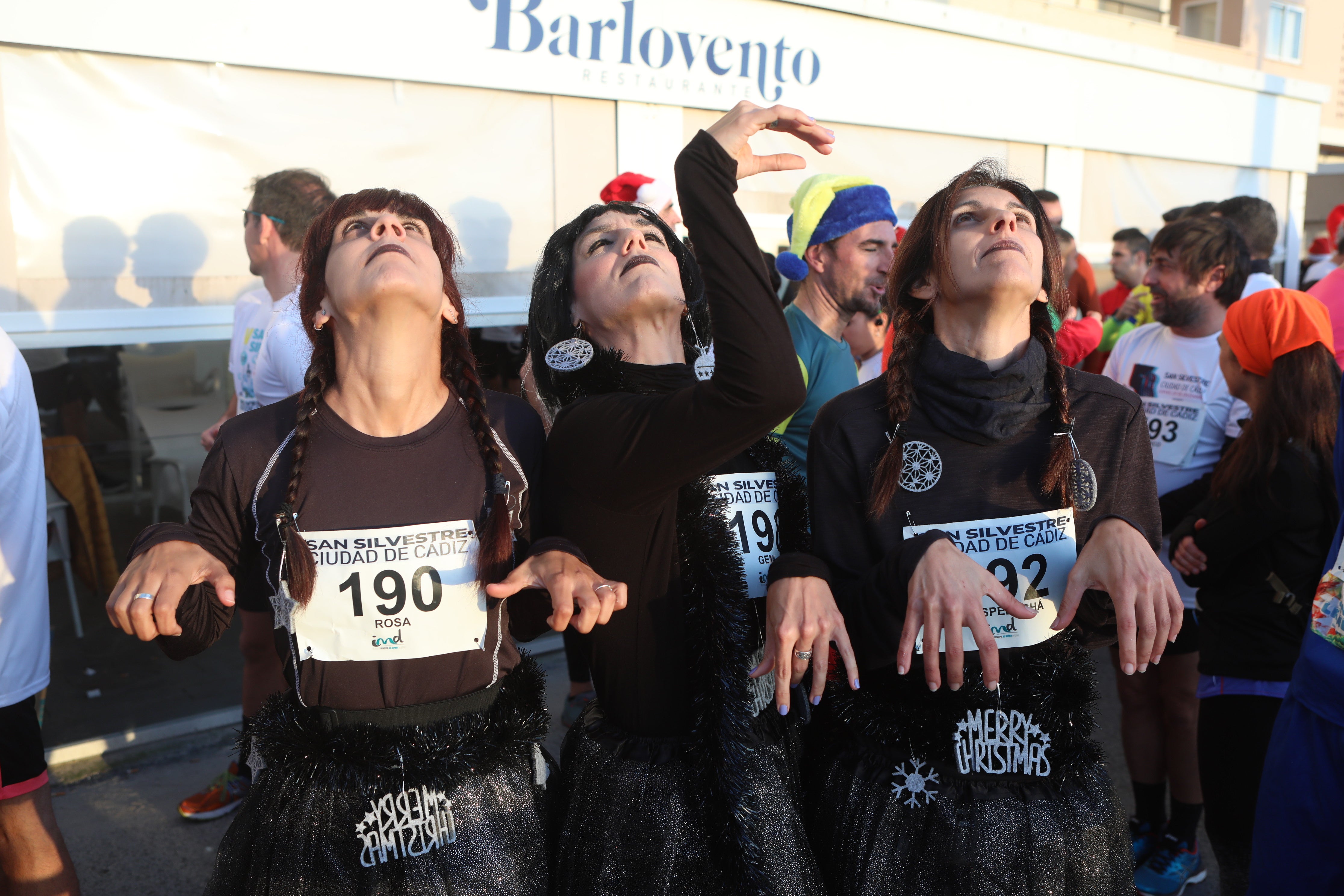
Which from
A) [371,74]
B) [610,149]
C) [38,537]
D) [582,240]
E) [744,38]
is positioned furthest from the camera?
[744,38]

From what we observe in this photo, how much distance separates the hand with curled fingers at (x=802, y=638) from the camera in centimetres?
159

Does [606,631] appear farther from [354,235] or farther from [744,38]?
[744,38]

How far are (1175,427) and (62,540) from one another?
487 cm

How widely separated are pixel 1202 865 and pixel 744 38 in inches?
182

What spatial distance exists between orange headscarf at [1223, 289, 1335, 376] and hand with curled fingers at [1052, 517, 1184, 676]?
1475 mm

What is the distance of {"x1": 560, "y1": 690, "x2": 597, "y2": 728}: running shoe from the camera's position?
4238mm

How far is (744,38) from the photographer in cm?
543

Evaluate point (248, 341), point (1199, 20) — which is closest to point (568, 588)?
point (248, 341)

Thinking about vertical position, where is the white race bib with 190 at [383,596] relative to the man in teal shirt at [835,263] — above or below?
below

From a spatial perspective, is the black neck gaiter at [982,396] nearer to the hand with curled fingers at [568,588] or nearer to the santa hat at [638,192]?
the hand with curled fingers at [568,588]

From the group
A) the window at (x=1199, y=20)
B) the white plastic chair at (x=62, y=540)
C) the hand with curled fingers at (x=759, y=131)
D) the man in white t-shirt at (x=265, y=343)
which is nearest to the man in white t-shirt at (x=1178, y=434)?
the hand with curled fingers at (x=759, y=131)

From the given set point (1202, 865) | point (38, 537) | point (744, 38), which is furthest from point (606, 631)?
point (744, 38)

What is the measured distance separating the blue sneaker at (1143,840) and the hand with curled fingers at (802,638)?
2234mm

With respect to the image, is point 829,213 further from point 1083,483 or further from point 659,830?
point 659,830
